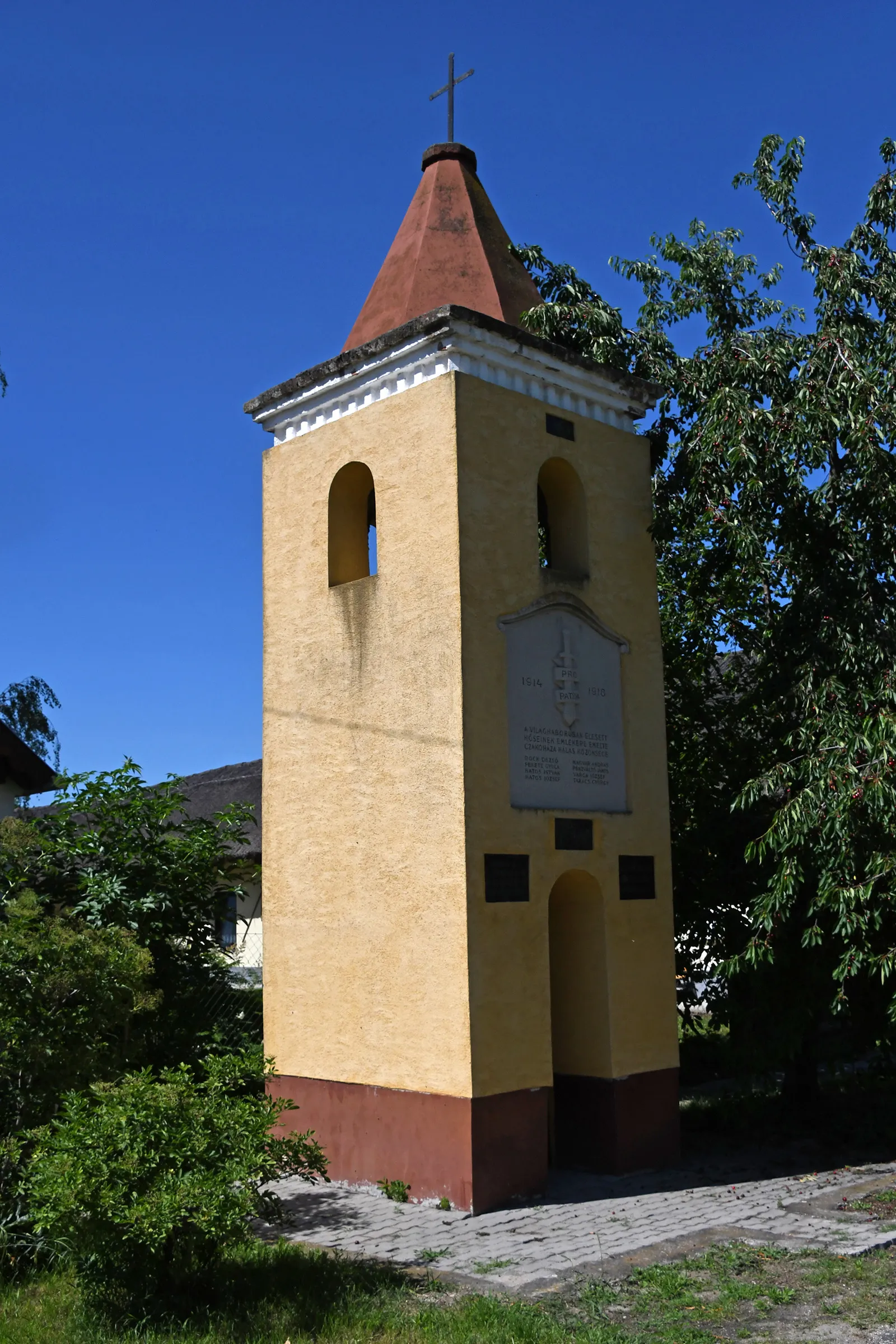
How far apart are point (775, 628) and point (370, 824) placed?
12.2 feet

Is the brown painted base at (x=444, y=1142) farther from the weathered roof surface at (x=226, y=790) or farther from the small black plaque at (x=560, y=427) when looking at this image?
the weathered roof surface at (x=226, y=790)

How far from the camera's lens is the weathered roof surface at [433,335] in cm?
948

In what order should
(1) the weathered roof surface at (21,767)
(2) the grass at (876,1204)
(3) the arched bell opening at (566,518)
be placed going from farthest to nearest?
(1) the weathered roof surface at (21,767), (3) the arched bell opening at (566,518), (2) the grass at (876,1204)

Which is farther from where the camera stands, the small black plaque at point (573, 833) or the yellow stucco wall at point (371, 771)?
the small black plaque at point (573, 833)

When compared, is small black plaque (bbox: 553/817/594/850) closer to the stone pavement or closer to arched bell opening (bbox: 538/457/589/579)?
arched bell opening (bbox: 538/457/589/579)

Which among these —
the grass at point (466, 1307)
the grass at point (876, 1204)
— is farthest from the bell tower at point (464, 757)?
the grass at point (466, 1307)

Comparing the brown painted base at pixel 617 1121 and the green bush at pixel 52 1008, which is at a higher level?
the green bush at pixel 52 1008

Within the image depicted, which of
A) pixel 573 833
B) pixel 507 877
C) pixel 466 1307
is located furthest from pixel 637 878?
pixel 466 1307

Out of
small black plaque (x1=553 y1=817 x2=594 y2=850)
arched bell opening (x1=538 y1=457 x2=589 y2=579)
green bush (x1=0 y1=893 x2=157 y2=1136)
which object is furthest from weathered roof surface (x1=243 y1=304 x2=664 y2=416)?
green bush (x1=0 y1=893 x2=157 y2=1136)

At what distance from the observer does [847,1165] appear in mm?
9875

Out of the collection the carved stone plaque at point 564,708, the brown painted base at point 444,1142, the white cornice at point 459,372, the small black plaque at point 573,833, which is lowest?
the brown painted base at point 444,1142

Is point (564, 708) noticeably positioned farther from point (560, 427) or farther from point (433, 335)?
Answer: point (433, 335)

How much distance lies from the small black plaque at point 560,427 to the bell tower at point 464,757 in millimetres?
21

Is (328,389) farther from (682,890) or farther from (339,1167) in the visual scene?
(339,1167)
